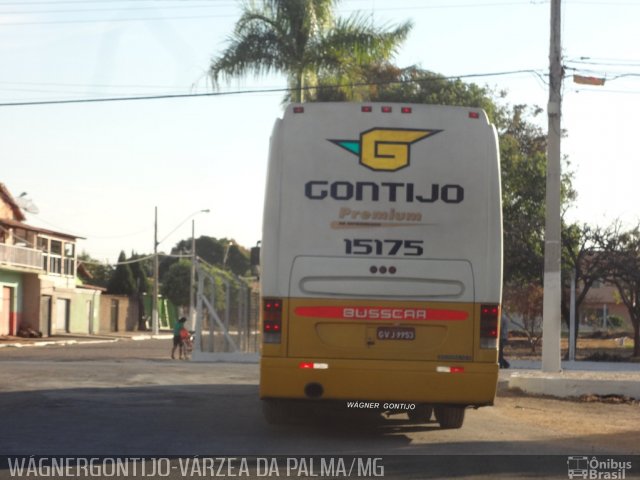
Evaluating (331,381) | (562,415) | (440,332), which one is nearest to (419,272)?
(440,332)

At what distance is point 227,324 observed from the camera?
3161 cm

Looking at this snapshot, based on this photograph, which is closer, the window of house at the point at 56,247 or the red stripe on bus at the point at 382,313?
the red stripe on bus at the point at 382,313

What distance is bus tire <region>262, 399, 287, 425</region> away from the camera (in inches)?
530

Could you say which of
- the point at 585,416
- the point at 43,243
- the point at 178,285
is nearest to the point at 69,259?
the point at 43,243

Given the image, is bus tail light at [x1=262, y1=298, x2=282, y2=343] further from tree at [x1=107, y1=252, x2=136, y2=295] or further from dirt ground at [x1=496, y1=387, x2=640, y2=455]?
tree at [x1=107, y1=252, x2=136, y2=295]

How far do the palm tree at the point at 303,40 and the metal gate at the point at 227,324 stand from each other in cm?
592

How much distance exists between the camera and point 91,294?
72.5 metres

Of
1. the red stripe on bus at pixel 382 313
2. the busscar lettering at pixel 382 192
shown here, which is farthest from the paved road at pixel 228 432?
the busscar lettering at pixel 382 192

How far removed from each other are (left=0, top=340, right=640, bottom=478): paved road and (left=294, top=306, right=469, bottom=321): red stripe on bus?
134 cm

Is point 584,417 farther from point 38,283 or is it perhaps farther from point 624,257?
point 38,283

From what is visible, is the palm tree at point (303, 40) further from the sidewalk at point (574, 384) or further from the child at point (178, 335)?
the sidewalk at point (574, 384)

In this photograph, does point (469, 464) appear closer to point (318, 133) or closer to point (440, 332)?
point (440, 332)

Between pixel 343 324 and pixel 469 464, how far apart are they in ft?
7.24

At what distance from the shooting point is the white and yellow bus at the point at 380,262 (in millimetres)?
11945
